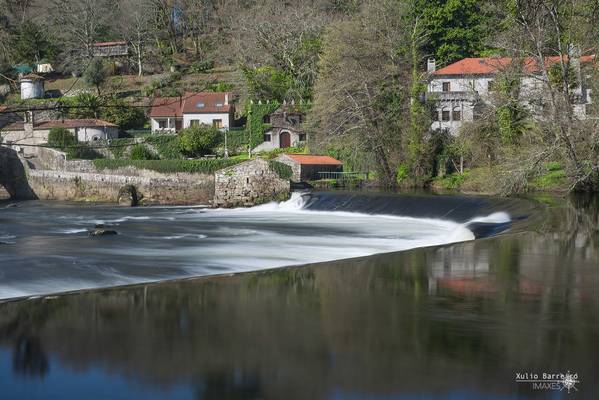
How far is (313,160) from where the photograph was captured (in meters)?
45.8

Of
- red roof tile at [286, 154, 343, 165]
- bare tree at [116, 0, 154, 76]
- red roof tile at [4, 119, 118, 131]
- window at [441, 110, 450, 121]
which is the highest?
bare tree at [116, 0, 154, 76]

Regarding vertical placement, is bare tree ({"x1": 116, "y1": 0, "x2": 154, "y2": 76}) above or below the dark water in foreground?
above

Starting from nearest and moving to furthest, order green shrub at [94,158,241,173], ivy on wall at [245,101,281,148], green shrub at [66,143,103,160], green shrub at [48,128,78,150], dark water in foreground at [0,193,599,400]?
dark water in foreground at [0,193,599,400], green shrub at [94,158,241,173], green shrub at [66,143,103,160], green shrub at [48,128,78,150], ivy on wall at [245,101,281,148]

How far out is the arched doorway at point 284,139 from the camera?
58.2 m

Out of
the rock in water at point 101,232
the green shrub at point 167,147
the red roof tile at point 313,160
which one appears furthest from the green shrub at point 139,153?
the rock in water at point 101,232

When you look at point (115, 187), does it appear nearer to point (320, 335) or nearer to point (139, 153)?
point (139, 153)

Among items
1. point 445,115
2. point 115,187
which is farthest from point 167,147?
point 445,115

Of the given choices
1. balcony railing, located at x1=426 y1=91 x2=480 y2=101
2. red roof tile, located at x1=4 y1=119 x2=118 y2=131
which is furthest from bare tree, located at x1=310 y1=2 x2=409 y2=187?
red roof tile, located at x1=4 y1=119 x2=118 y2=131

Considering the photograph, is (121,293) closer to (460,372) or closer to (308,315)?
(308,315)

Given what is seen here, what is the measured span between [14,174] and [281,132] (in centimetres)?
1910

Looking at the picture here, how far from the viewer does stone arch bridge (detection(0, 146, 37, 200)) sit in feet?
167

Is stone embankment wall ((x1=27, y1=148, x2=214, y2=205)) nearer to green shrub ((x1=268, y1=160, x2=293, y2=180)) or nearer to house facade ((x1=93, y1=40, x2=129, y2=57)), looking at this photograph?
green shrub ((x1=268, y1=160, x2=293, y2=180))

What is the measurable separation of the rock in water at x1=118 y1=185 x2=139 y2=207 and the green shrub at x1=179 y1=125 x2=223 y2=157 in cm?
925

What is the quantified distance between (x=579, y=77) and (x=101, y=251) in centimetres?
2131
